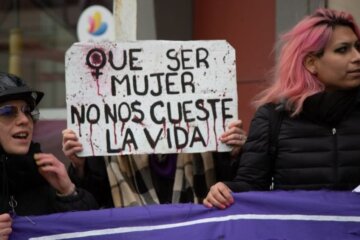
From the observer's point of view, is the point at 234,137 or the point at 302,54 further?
the point at 234,137

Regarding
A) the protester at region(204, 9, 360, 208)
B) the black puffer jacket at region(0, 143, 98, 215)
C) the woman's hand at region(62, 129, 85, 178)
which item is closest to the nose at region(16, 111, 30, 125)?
the black puffer jacket at region(0, 143, 98, 215)

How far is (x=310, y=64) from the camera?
3.15 m

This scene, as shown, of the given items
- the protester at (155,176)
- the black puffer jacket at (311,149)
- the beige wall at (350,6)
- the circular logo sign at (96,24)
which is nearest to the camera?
the black puffer jacket at (311,149)

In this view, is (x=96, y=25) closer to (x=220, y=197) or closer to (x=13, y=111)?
(x=13, y=111)

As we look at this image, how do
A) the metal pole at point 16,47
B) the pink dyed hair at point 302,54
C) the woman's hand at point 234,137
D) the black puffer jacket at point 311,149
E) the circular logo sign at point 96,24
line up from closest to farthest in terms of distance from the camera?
the black puffer jacket at point 311,149 < the pink dyed hair at point 302,54 < the woman's hand at point 234,137 < the circular logo sign at point 96,24 < the metal pole at point 16,47

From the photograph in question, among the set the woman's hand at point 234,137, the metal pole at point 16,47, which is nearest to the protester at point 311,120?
the woman's hand at point 234,137

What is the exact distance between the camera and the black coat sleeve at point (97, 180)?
3.41 meters

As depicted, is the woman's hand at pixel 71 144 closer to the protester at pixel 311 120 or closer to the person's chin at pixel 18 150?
the person's chin at pixel 18 150

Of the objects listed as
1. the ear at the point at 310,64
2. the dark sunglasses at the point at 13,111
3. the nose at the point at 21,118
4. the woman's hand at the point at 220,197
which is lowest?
the woman's hand at the point at 220,197

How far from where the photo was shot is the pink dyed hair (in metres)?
3.09

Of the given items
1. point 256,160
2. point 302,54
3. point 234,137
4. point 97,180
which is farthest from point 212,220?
point 302,54

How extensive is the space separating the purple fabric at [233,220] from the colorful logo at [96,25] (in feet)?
11.6

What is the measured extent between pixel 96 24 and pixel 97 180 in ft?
10.8

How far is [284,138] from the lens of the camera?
3.04 metres
